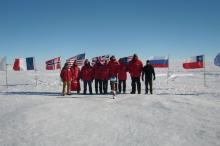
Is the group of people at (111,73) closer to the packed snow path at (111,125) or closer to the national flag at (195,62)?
the packed snow path at (111,125)

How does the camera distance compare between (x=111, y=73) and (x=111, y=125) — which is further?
(x=111, y=73)

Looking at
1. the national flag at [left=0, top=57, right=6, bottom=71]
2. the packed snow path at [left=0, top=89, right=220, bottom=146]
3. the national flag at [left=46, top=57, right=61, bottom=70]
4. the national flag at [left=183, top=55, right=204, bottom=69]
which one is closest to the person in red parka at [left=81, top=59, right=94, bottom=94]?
the packed snow path at [left=0, top=89, right=220, bottom=146]

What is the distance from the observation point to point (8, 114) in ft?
30.5

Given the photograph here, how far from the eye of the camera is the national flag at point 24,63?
2292cm

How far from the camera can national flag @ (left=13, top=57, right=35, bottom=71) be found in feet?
75.2

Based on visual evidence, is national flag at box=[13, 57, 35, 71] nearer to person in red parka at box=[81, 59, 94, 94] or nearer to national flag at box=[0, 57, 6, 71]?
national flag at box=[0, 57, 6, 71]

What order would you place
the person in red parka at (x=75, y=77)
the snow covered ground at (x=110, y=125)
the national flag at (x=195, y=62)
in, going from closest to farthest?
the snow covered ground at (x=110, y=125), the person in red parka at (x=75, y=77), the national flag at (x=195, y=62)

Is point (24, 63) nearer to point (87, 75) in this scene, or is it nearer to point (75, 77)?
point (75, 77)

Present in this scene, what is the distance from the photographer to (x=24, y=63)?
23281 mm

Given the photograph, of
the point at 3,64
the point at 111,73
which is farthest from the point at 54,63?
the point at 111,73

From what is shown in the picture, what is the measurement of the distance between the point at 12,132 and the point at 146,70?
31.8ft

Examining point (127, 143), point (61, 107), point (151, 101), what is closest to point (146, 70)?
point (151, 101)

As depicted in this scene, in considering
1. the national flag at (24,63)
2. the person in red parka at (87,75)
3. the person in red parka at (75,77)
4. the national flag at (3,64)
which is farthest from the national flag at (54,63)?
the person in red parka at (87,75)

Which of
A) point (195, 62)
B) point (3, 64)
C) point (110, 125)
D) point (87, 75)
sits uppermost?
point (3, 64)
